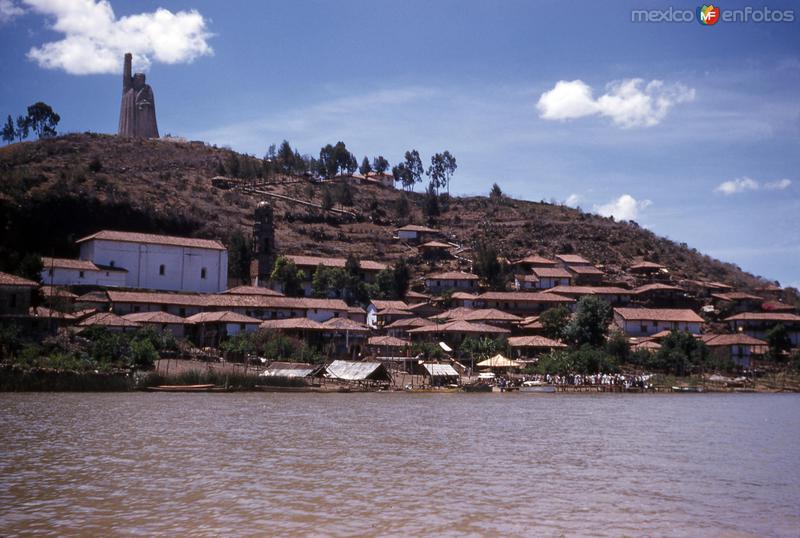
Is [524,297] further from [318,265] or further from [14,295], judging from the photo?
[14,295]

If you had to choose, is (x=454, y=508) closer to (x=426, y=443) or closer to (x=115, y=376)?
(x=426, y=443)

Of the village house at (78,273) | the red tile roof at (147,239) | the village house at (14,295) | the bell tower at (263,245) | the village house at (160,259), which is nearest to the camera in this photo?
the village house at (14,295)

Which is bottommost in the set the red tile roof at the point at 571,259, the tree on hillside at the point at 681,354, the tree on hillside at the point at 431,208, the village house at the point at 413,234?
the tree on hillside at the point at 681,354

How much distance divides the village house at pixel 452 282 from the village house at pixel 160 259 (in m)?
23.0

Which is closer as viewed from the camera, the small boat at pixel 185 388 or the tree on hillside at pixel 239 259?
the small boat at pixel 185 388

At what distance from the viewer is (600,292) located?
79.4 meters

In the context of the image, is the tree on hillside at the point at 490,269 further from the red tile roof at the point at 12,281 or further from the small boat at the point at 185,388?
the red tile roof at the point at 12,281

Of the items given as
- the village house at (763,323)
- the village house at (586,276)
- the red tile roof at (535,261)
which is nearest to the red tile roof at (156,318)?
the red tile roof at (535,261)

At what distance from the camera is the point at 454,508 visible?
1505cm

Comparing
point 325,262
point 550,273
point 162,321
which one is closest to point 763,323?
point 550,273

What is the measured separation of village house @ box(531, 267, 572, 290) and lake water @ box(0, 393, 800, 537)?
48.1 meters

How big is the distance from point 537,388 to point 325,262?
3449 cm

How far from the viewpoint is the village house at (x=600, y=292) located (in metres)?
78.4

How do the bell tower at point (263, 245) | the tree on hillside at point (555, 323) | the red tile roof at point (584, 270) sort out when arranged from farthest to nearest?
the red tile roof at point (584, 270)
the bell tower at point (263, 245)
the tree on hillside at point (555, 323)
